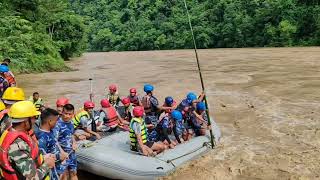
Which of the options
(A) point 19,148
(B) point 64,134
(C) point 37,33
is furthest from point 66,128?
(C) point 37,33

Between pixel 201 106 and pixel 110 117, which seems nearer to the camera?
pixel 110 117

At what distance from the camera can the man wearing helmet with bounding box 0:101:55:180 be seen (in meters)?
3.15

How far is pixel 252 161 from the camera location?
25.5 feet

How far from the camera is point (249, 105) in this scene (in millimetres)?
13203

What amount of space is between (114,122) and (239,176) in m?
2.50

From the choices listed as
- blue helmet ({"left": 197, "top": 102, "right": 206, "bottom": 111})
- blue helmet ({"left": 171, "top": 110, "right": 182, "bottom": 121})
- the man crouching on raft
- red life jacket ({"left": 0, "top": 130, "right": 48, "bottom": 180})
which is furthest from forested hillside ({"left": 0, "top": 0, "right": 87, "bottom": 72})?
red life jacket ({"left": 0, "top": 130, "right": 48, "bottom": 180})

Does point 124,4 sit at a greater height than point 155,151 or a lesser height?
greater

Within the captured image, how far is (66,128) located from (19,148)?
209 cm

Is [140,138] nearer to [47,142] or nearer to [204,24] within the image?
[47,142]

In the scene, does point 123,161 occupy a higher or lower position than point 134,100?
lower

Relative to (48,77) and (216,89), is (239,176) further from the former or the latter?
(48,77)

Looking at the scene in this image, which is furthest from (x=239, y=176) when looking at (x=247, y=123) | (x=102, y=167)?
(x=247, y=123)

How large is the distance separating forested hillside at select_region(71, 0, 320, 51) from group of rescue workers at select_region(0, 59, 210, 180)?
111 feet

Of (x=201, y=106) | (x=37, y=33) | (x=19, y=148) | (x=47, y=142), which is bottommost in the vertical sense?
(x=201, y=106)
